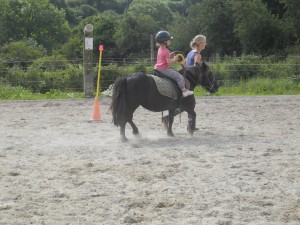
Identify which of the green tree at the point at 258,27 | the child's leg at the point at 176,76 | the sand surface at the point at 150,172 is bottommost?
the sand surface at the point at 150,172

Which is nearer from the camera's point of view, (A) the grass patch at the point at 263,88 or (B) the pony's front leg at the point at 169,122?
(B) the pony's front leg at the point at 169,122

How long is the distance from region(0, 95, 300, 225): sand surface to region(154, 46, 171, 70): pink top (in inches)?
45.6

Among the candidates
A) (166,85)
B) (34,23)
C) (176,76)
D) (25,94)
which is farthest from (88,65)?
(34,23)

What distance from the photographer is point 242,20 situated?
1339 inches

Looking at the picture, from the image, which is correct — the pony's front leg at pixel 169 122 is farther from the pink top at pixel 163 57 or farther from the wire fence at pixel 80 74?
the wire fence at pixel 80 74

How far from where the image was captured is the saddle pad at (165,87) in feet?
26.8

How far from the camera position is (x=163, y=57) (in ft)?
27.0

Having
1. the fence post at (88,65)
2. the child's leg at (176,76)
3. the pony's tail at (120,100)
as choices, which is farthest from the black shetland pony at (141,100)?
the fence post at (88,65)

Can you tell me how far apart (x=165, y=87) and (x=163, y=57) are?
48 cm

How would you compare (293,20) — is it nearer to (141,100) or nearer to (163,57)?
(163,57)

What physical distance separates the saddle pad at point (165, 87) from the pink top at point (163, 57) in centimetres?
20

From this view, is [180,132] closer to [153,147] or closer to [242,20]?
[153,147]

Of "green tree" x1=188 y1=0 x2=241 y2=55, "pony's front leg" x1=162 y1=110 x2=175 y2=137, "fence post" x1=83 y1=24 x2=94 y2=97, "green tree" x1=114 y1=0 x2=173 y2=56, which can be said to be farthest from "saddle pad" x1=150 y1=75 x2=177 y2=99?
"green tree" x1=114 y1=0 x2=173 y2=56

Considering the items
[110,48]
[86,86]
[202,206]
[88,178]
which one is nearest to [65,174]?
[88,178]
